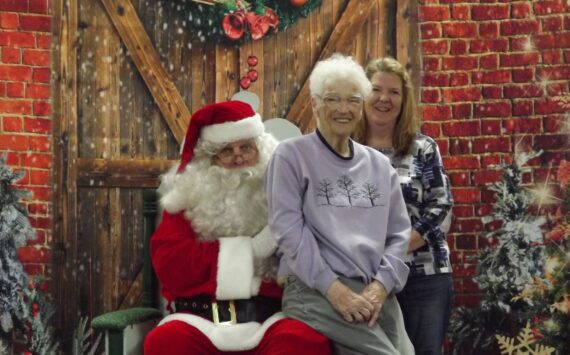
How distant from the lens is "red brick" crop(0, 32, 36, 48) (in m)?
4.03

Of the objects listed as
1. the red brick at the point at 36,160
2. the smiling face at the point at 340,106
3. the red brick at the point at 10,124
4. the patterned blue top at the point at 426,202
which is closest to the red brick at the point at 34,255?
the red brick at the point at 36,160

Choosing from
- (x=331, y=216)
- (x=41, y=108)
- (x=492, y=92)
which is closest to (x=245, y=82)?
(x=41, y=108)

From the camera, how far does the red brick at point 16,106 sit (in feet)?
13.2

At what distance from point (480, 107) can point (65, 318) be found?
94.9 inches

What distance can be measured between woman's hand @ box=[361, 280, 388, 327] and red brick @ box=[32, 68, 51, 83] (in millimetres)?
2395

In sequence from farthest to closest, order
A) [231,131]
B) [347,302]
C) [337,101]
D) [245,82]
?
[245,82], [231,131], [337,101], [347,302]

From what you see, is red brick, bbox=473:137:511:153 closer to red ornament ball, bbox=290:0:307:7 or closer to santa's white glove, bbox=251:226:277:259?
red ornament ball, bbox=290:0:307:7

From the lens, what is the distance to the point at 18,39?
4.04 m

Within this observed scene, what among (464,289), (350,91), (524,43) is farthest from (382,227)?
(524,43)

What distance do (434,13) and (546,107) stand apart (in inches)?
29.4

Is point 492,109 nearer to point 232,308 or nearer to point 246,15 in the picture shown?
point 246,15

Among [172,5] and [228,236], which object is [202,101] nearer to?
[172,5]

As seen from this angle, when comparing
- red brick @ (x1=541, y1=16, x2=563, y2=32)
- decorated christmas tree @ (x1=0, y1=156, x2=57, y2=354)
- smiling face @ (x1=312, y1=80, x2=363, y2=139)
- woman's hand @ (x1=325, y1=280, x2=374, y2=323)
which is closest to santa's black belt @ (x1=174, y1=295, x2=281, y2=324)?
woman's hand @ (x1=325, y1=280, x2=374, y2=323)

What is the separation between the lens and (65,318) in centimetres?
411
